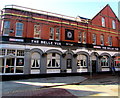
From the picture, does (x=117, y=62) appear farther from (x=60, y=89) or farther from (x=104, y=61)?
(x=60, y=89)

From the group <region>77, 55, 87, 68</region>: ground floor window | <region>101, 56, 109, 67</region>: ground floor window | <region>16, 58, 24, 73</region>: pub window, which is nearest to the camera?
<region>16, 58, 24, 73</region>: pub window

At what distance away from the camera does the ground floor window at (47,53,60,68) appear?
14.2 meters

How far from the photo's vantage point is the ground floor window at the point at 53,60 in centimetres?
1422

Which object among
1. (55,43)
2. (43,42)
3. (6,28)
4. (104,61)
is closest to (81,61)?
(104,61)

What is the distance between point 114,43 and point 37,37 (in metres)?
15.4

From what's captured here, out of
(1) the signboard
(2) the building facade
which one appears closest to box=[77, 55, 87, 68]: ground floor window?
(2) the building facade

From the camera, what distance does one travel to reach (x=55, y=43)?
1466 centimetres

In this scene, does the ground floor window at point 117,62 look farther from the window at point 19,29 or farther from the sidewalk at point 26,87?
the window at point 19,29

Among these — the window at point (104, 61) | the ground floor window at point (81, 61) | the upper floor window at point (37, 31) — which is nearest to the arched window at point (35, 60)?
the upper floor window at point (37, 31)

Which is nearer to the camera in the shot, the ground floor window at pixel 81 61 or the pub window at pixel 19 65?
the pub window at pixel 19 65

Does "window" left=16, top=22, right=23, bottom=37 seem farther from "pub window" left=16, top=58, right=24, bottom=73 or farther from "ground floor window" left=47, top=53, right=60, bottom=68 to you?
"ground floor window" left=47, top=53, right=60, bottom=68

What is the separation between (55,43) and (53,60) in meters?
2.60

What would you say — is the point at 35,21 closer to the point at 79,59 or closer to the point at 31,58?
the point at 31,58

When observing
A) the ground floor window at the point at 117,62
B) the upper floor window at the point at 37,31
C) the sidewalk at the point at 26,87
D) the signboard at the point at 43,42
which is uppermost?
the upper floor window at the point at 37,31
